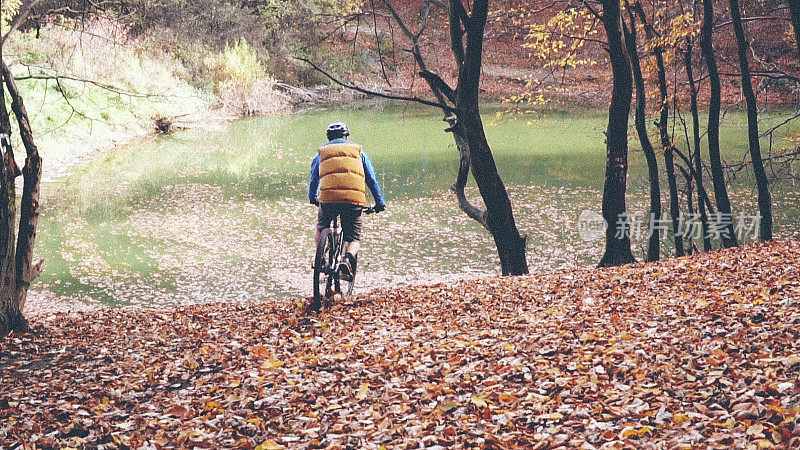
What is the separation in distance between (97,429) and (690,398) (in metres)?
3.71

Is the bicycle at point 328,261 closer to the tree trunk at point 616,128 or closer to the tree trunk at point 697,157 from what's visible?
the tree trunk at point 616,128

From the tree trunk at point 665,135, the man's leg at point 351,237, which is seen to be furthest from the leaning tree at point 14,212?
the tree trunk at point 665,135

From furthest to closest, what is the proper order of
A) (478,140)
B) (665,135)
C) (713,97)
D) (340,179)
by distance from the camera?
(665,135)
(713,97)
(478,140)
(340,179)

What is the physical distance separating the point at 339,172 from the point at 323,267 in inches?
38.8

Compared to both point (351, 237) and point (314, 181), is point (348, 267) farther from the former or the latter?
point (314, 181)

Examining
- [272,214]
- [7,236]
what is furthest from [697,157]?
[7,236]

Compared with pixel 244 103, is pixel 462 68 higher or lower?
lower

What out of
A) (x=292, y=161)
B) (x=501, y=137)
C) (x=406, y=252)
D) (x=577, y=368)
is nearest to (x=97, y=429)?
(x=577, y=368)

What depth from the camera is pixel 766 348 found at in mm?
4859

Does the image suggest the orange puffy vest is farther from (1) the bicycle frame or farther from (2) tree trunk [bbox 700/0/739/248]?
(2) tree trunk [bbox 700/0/739/248]

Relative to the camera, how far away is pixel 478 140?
10.5m

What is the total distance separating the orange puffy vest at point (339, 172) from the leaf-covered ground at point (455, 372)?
1.23 meters

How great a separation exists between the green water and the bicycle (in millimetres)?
4381

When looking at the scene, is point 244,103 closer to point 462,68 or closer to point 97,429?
point 462,68
